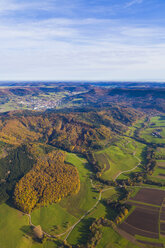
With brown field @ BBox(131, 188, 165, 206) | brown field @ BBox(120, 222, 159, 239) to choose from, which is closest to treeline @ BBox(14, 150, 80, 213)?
brown field @ BBox(120, 222, 159, 239)

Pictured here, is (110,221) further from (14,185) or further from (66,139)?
(66,139)

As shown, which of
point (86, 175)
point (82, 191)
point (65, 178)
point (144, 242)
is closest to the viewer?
point (144, 242)

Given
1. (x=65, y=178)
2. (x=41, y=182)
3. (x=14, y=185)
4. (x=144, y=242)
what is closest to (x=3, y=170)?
(x=14, y=185)

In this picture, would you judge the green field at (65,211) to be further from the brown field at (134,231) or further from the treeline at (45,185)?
the brown field at (134,231)

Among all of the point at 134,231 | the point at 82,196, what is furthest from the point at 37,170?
the point at 134,231

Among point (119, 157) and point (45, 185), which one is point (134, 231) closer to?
point (45, 185)

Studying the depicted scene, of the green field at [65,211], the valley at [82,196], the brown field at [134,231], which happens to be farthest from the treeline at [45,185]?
the brown field at [134,231]
